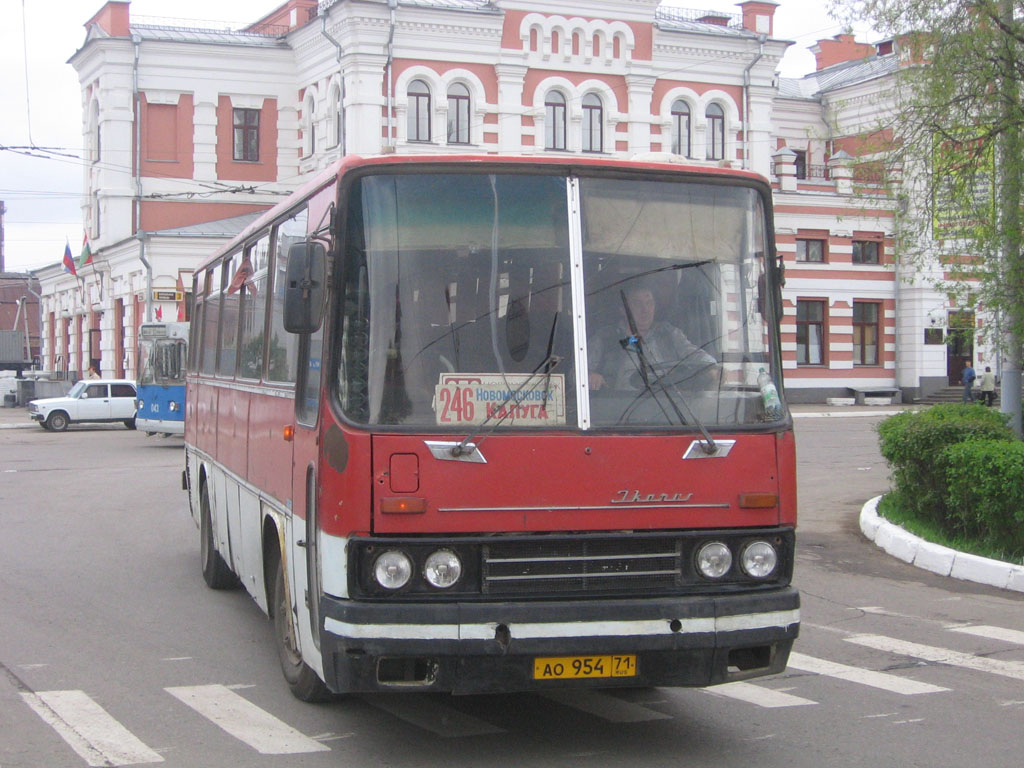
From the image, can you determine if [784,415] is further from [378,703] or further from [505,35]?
[505,35]

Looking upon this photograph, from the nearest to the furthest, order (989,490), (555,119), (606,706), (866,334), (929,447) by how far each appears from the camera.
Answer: (606,706) → (989,490) → (929,447) → (555,119) → (866,334)

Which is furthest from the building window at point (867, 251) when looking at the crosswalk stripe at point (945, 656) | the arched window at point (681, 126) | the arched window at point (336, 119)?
the crosswalk stripe at point (945, 656)

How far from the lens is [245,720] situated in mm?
7074

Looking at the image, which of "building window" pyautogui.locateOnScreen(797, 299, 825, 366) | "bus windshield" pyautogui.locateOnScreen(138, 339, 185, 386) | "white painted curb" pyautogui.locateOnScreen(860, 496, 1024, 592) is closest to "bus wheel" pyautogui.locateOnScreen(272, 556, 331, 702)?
"white painted curb" pyautogui.locateOnScreen(860, 496, 1024, 592)

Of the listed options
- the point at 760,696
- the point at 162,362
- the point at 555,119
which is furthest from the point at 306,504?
the point at 555,119

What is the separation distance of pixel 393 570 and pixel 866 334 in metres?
46.5

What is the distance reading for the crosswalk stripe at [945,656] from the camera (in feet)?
27.6

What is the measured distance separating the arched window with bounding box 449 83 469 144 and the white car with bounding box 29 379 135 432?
13973 millimetres

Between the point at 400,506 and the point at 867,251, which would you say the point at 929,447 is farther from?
the point at 867,251

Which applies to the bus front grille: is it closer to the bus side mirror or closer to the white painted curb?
the bus side mirror

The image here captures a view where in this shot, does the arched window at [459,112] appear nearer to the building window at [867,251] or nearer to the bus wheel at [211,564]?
the building window at [867,251]

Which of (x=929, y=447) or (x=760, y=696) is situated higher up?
(x=929, y=447)

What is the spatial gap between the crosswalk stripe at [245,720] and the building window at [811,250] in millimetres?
43601

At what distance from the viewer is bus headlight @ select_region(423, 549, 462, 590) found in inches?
233
